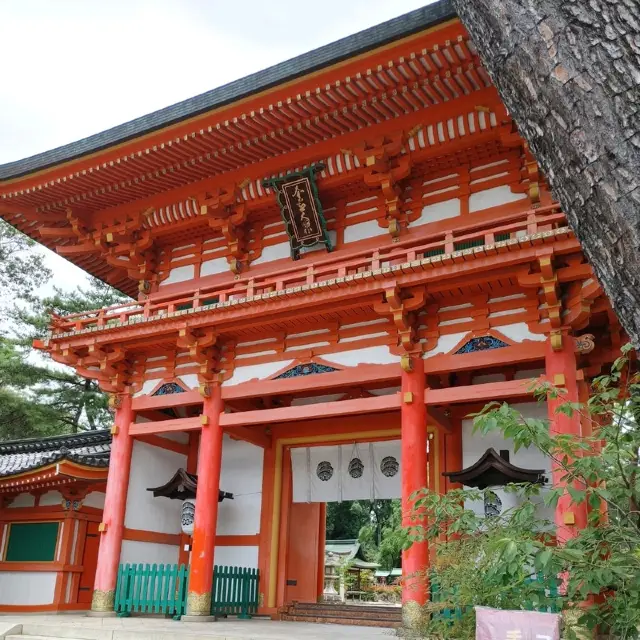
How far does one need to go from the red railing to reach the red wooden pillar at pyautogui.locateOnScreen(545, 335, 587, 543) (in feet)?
4.65

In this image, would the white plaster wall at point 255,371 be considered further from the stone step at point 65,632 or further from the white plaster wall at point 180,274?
the stone step at point 65,632

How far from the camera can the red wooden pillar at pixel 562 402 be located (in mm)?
6727

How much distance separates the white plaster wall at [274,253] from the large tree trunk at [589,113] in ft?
28.1

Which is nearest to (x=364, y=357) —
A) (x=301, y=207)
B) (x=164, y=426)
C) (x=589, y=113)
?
(x=301, y=207)

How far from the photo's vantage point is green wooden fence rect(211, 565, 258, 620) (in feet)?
30.6

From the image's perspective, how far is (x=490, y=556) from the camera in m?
4.24

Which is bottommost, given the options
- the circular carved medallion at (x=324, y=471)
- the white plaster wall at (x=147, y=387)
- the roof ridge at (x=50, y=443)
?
the circular carved medallion at (x=324, y=471)

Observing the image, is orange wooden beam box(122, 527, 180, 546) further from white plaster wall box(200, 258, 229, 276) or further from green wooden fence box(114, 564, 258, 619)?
white plaster wall box(200, 258, 229, 276)

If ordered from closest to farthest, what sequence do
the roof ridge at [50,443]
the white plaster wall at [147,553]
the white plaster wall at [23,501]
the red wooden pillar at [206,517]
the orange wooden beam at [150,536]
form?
the red wooden pillar at [206,517]
the white plaster wall at [147,553]
the orange wooden beam at [150,536]
the white plaster wall at [23,501]
the roof ridge at [50,443]

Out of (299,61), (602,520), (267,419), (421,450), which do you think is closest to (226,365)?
(267,419)

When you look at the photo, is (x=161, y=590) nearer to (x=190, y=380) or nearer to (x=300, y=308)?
(x=190, y=380)

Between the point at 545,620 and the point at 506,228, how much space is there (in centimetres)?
458

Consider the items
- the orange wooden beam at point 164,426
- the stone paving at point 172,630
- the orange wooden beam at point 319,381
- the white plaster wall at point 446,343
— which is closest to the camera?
the stone paving at point 172,630

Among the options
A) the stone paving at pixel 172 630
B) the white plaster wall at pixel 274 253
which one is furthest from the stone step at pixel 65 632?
the white plaster wall at pixel 274 253
